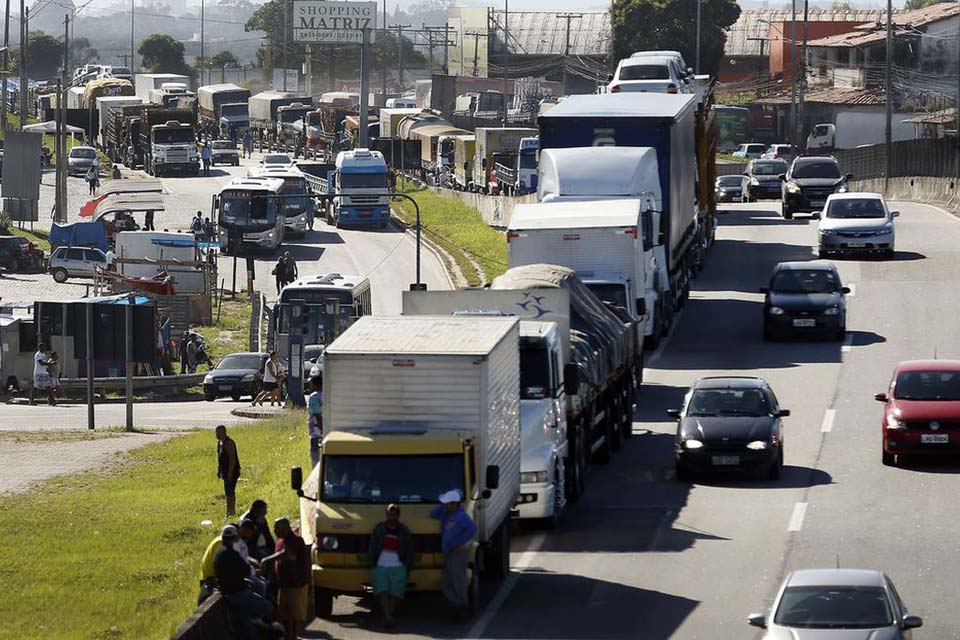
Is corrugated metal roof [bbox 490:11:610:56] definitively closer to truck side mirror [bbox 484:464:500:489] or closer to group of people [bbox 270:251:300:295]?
group of people [bbox 270:251:300:295]

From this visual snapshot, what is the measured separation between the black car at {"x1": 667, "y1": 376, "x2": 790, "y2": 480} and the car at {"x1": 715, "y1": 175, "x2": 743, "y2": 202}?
49.8 metres

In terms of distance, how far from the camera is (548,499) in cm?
2314

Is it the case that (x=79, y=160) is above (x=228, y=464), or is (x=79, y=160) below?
above

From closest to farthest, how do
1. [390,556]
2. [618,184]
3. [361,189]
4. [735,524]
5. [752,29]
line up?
[390,556]
[735,524]
[618,184]
[361,189]
[752,29]

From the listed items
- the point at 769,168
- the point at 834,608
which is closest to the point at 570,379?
the point at 834,608

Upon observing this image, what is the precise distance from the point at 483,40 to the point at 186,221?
300 feet

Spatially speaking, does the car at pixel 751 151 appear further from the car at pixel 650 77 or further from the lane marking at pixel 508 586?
the lane marking at pixel 508 586

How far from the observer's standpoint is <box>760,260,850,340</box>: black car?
39.4 metres

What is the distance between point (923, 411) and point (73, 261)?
160ft

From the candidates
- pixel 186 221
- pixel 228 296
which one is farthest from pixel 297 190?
pixel 228 296

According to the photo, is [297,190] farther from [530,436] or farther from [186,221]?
[530,436]

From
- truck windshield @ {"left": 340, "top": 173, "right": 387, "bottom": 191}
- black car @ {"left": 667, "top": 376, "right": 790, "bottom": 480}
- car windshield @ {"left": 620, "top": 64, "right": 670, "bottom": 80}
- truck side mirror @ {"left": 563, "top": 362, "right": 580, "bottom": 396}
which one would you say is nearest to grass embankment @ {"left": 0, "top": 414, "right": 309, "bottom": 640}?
truck side mirror @ {"left": 563, "top": 362, "right": 580, "bottom": 396}

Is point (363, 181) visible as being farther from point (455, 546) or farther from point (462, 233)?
point (455, 546)

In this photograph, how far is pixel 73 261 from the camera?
70.1 m
